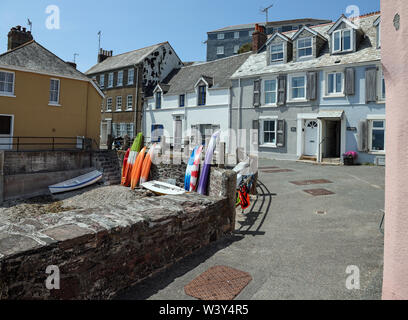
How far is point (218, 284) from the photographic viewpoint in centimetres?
438

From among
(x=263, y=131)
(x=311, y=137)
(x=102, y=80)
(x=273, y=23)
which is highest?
(x=273, y=23)

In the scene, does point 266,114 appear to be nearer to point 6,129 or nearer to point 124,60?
point 6,129

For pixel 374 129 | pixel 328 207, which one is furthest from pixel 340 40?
pixel 328 207

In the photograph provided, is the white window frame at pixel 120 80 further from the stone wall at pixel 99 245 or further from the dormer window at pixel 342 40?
the stone wall at pixel 99 245

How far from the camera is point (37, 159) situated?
17250 mm

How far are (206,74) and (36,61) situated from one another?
14.9 meters

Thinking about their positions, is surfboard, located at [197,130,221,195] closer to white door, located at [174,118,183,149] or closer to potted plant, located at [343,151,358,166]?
potted plant, located at [343,151,358,166]

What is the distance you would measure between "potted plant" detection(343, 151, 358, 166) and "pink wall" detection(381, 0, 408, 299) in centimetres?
1657

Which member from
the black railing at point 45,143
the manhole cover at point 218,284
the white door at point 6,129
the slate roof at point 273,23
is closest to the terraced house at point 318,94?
the black railing at point 45,143

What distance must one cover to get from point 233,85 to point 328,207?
18.1 meters

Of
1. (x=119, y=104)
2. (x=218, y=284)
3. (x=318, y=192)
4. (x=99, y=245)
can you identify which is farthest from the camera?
(x=119, y=104)

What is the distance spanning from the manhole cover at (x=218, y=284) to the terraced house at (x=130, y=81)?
29184mm

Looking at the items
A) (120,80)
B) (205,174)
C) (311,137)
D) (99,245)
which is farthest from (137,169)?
(120,80)

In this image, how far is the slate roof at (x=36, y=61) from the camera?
19.3 m
